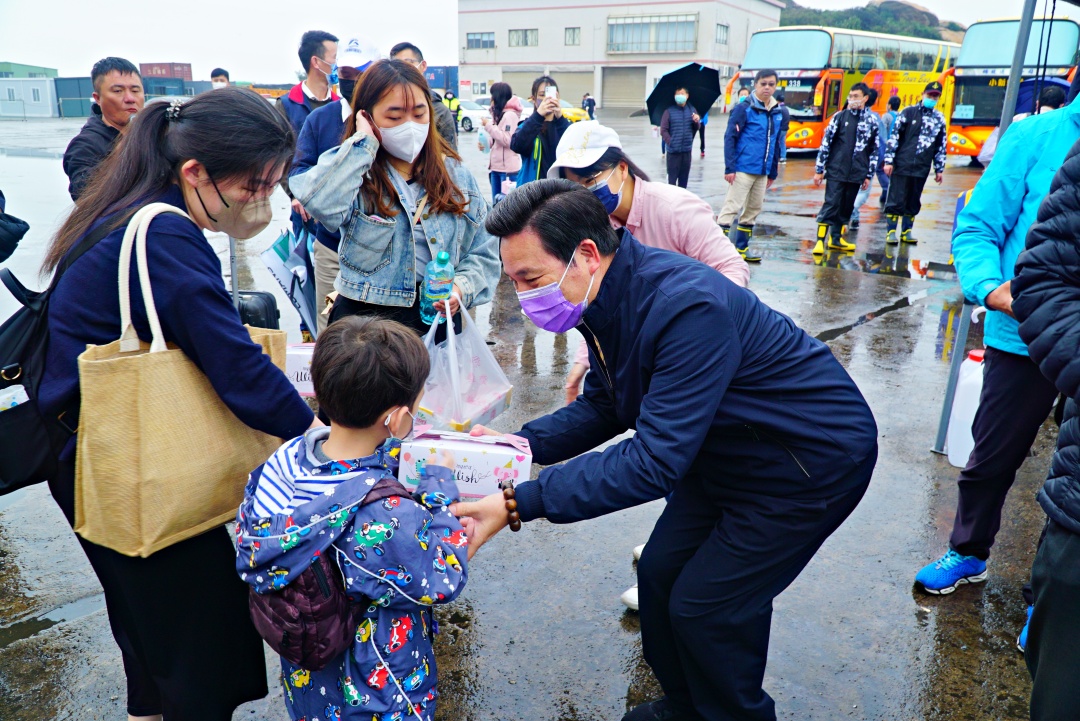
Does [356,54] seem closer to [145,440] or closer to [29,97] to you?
[145,440]

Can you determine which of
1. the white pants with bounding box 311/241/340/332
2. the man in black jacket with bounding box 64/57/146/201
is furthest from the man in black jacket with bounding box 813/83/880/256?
the man in black jacket with bounding box 64/57/146/201

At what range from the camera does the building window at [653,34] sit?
5634 cm

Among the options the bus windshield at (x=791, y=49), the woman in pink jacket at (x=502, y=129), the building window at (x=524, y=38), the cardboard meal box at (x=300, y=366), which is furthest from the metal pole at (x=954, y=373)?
the building window at (x=524, y=38)

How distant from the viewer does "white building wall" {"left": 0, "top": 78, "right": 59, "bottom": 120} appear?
35.9m

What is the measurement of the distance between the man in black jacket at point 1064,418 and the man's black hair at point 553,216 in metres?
0.93

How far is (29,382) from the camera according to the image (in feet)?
5.61

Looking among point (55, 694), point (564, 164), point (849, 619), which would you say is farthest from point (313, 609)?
point (849, 619)

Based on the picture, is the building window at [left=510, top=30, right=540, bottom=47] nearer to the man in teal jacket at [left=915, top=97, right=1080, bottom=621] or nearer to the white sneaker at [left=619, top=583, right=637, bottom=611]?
the man in teal jacket at [left=915, top=97, right=1080, bottom=621]

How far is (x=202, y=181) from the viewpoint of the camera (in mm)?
1747

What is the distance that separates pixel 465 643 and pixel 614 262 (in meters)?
1.52

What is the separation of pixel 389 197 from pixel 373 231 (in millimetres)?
147

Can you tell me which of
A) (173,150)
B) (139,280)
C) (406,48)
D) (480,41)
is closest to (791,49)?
(406,48)

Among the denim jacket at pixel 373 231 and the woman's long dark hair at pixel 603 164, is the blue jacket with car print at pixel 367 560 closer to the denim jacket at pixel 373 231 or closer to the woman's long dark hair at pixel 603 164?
the denim jacket at pixel 373 231

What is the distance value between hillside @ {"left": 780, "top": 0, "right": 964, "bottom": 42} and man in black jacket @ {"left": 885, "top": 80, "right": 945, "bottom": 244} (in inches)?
2565
